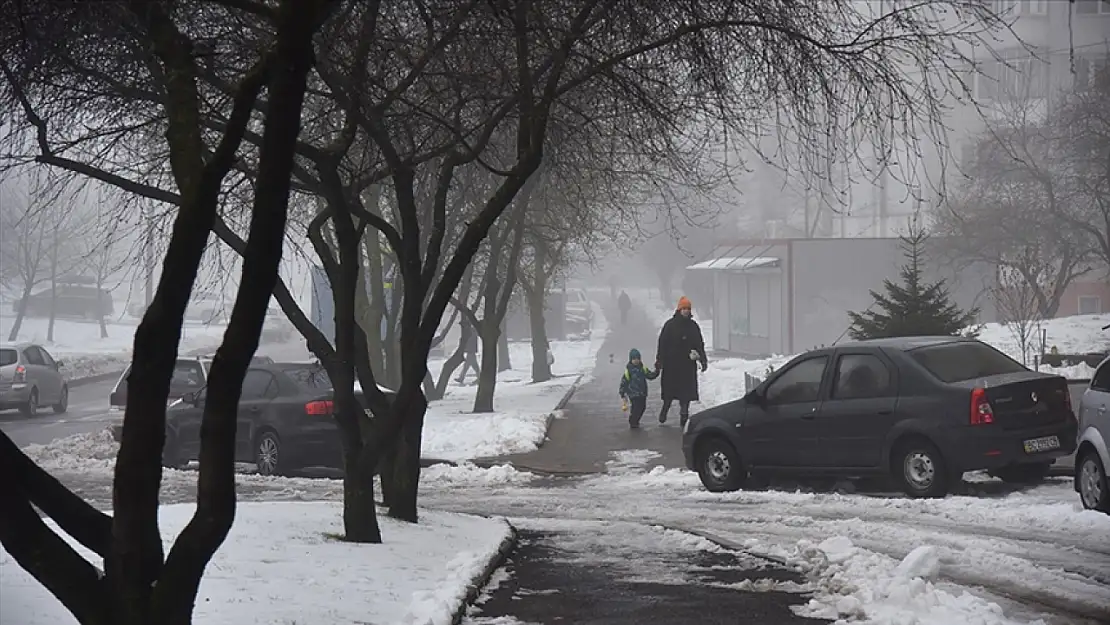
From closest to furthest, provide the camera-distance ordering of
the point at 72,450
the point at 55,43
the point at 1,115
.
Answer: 1. the point at 55,43
2. the point at 1,115
3. the point at 72,450

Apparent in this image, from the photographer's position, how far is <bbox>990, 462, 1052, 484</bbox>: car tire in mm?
14461

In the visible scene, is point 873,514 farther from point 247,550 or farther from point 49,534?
point 49,534

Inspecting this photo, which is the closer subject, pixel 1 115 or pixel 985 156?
pixel 1 115

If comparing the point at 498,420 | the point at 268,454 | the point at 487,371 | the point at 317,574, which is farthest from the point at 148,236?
the point at 487,371

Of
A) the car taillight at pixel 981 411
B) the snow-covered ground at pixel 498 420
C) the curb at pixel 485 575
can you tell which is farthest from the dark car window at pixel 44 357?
the car taillight at pixel 981 411

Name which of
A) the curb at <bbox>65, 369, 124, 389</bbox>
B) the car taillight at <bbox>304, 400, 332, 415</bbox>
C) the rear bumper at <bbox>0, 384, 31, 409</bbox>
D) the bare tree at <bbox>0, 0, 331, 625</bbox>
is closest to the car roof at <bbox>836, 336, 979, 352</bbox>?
the car taillight at <bbox>304, 400, 332, 415</bbox>

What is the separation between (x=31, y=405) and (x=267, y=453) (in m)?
15.2

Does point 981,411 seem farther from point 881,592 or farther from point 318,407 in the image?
point 318,407

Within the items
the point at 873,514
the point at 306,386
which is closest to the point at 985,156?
the point at 306,386

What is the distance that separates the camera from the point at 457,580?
910 cm

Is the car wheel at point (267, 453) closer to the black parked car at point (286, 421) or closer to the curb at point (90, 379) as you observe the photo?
the black parked car at point (286, 421)

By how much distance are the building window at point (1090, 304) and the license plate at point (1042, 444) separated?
1932 inches

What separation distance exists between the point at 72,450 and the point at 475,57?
14.6 meters

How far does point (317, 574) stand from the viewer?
8.90 m
